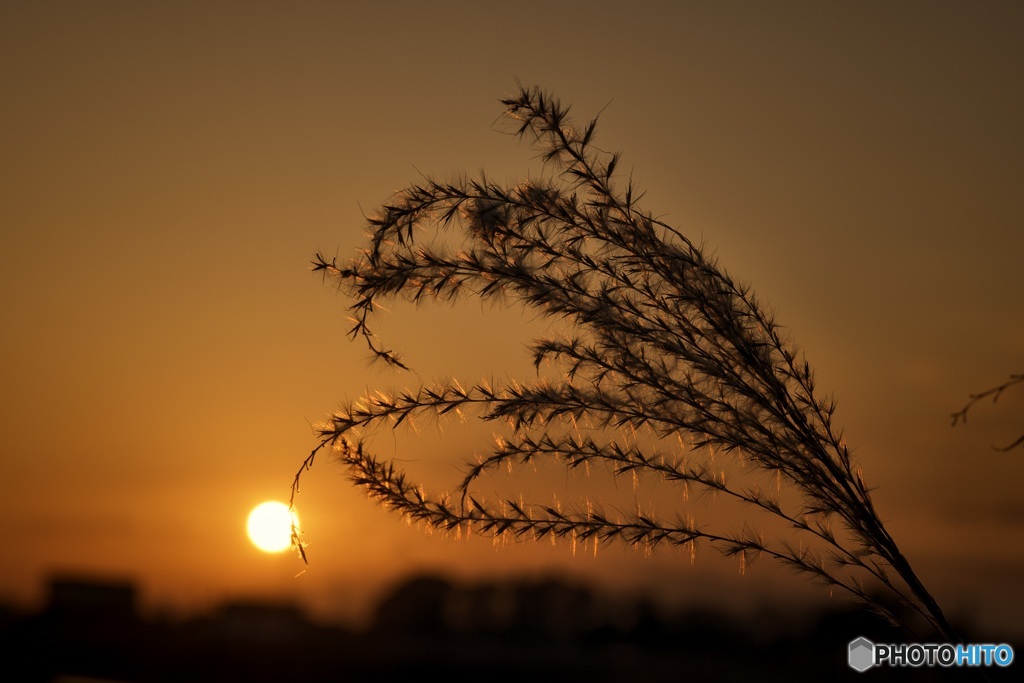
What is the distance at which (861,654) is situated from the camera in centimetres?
267

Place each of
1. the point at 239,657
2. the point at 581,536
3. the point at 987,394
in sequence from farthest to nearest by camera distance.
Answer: the point at 239,657 → the point at 581,536 → the point at 987,394

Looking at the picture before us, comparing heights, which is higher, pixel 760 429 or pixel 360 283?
pixel 360 283

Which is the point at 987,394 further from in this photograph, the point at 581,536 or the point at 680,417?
the point at 581,536

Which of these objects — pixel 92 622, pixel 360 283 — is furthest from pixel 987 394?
pixel 92 622

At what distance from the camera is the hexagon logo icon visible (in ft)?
8.66

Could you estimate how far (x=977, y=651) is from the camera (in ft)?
6.36

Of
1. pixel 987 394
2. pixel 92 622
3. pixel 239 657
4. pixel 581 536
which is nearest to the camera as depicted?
pixel 987 394

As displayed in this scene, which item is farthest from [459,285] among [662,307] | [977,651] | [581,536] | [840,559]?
[977,651]

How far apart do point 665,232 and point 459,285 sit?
0.47m

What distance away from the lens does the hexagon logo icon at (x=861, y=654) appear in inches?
104

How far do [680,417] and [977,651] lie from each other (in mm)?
884

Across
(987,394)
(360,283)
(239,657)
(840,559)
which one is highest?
(360,283)

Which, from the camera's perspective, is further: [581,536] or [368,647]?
[368,647]

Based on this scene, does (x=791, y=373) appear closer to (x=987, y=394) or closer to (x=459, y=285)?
(x=987, y=394)
